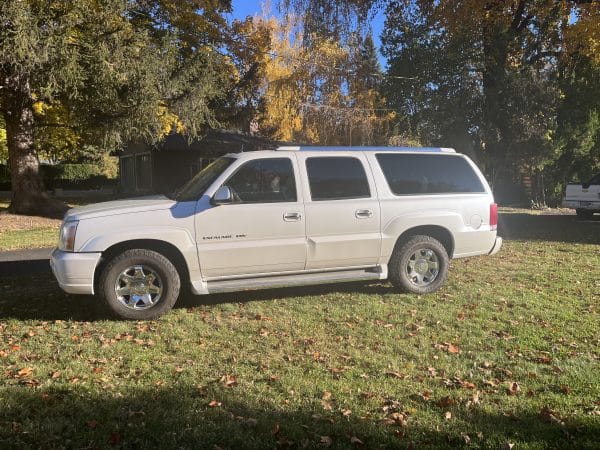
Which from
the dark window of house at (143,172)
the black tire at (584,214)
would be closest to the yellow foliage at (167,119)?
the black tire at (584,214)

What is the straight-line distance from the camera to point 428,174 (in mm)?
7246

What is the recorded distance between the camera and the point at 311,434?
3.44 meters

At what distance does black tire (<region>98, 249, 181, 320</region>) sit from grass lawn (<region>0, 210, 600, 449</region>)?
7.6 inches

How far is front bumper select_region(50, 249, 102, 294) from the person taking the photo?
5.64 m

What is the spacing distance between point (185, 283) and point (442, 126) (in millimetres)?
16355

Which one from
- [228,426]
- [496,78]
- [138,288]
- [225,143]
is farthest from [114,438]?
[225,143]

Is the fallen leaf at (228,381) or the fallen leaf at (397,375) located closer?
the fallen leaf at (228,381)

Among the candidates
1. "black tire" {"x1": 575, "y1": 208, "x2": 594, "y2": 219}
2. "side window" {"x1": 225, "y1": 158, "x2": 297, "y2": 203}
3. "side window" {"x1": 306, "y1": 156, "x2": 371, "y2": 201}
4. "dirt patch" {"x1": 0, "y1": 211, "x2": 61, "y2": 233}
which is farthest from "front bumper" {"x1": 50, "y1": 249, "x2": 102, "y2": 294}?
"black tire" {"x1": 575, "y1": 208, "x2": 594, "y2": 219}

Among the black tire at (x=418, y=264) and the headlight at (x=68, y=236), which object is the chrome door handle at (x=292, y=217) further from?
the headlight at (x=68, y=236)

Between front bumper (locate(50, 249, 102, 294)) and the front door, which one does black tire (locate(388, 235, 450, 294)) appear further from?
front bumper (locate(50, 249, 102, 294))

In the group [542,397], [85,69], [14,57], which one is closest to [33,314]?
[542,397]

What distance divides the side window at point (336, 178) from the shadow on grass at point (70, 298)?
51.8 inches

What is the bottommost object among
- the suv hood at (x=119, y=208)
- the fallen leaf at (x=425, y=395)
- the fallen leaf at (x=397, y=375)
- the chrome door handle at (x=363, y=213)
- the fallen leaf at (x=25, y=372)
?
the fallen leaf at (x=425, y=395)

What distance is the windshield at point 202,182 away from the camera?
6230 millimetres
